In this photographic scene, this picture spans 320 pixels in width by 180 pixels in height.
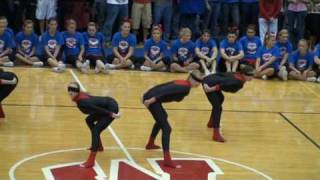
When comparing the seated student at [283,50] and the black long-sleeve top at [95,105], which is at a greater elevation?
the black long-sleeve top at [95,105]

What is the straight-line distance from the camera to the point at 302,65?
15383 mm

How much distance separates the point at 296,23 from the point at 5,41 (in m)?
7.47

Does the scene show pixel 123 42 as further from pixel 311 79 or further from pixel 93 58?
pixel 311 79

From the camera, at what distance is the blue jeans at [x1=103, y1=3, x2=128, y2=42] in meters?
16.5

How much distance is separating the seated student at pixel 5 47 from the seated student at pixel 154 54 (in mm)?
3051

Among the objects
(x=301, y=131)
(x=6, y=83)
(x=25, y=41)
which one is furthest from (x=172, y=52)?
(x=6, y=83)

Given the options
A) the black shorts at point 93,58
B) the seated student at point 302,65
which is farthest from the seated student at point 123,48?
the seated student at point 302,65

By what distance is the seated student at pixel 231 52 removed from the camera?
50.3 feet

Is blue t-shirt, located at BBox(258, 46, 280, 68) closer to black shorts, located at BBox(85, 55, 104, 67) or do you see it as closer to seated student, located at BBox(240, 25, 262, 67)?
seated student, located at BBox(240, 25, 262, 67)

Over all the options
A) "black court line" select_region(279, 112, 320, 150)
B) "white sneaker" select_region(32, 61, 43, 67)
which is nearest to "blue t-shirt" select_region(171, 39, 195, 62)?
"white sneaker" select_region(32, 61, 43, 67)

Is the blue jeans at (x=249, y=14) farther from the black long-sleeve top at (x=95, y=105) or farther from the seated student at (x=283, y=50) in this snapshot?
the black long-sleeve top at (x=95, y=105)

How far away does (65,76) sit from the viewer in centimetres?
1445

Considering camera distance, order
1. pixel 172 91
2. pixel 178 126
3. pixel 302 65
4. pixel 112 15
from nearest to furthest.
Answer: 1. pixel 172 91
2. pixel 178 126
3. pixel 302 65
4. pixel 112 15

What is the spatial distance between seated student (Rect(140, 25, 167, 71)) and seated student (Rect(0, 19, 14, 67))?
3051 millimetres
